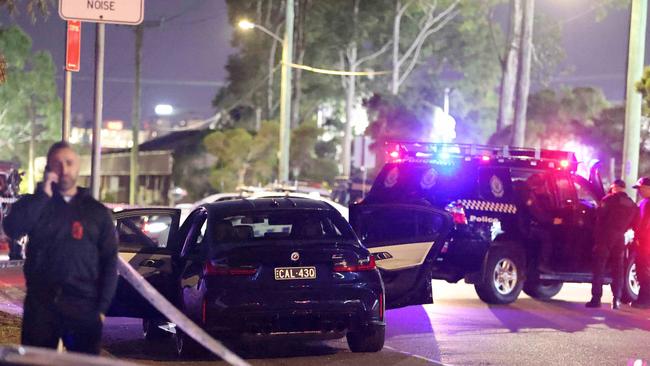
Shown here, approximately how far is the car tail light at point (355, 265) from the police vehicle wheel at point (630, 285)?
246 inches

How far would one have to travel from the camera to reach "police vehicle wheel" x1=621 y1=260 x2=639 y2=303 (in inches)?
598

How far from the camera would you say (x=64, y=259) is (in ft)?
20.0

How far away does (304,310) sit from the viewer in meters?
9.58

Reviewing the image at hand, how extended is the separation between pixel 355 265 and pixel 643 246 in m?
A: 5.90

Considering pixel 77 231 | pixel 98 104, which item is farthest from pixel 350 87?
pixel 77 231

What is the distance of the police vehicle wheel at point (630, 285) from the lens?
1518 cm

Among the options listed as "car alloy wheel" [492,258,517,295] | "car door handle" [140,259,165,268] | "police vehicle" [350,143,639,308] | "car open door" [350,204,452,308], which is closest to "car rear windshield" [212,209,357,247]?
"car door handle" [140,259,165,268]

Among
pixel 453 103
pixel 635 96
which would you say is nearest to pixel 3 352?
pixel 635 96

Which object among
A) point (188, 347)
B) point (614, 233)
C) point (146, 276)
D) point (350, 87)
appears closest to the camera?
point (188, 347)

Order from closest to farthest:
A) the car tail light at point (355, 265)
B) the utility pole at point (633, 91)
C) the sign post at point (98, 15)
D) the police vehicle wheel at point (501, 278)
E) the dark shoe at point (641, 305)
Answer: the sign post at point (98, 15)
the car tail light at point (355, 265)
the dark shoe at point (641, 305)
the police vehicle wheel at point (501, 278)
the utility pole at point (633, 91)

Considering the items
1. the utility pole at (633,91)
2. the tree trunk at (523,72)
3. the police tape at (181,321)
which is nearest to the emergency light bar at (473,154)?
the utility pole at (633,91)

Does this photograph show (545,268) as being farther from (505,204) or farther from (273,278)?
(273,278)

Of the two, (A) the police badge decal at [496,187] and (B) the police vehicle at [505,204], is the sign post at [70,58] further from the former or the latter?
(A) the police badge decal at [496,187]

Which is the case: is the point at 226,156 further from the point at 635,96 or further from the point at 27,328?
the point at 27,328
